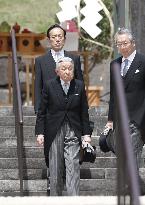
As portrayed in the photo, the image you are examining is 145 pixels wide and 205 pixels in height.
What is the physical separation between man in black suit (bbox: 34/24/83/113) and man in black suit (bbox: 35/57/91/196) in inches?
13.7

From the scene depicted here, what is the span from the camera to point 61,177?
7.87m

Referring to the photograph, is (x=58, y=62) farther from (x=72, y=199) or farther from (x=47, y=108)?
(x=72, y=199)

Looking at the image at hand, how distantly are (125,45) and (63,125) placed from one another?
943 mm

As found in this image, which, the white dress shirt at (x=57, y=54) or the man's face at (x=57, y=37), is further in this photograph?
the white dress shirt at (x=57, y=54)

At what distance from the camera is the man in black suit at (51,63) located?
8078 mm

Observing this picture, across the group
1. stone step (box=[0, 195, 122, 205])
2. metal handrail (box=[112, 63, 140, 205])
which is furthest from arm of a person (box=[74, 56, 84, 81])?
metal handrail (box=[112, 63, 140, 205])

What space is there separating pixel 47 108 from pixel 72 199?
1626mm

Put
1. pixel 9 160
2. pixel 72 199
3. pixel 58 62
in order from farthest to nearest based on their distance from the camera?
pixel 9 160
pixel 58 62
pixel 72 199

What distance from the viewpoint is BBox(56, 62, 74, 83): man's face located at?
756 centimetres

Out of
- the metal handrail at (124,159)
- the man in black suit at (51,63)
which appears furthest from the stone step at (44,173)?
the metal handrail at (124,159)

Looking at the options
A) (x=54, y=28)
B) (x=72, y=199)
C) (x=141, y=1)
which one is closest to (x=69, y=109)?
(x=54, y=28)

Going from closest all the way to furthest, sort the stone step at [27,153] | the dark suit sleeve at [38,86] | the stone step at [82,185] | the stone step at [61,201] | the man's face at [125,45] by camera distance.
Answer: the stone step at [61,201] → the man's face at [125,45] → the dark suit sleeve at [38,86] → the stone step at [82,185] → the stone step at [27,153]

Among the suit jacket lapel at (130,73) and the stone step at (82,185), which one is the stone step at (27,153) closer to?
the stone step at (82,185)

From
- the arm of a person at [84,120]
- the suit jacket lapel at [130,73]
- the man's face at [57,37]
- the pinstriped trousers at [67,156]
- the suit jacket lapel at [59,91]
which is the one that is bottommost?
the pinstriped trousers at [67,156]
